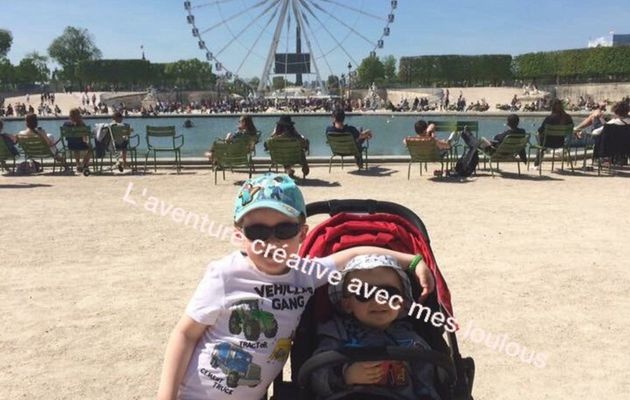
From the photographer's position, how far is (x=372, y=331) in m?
2.15

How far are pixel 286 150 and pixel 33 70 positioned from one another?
10862cm

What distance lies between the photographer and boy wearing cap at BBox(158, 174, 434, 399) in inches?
80.5

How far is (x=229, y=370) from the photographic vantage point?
2.05 metres

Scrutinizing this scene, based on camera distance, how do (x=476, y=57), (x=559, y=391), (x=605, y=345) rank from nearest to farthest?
1. (x=559, y=391)
2. (x=605, y=345)
3. (x=476, y=57)

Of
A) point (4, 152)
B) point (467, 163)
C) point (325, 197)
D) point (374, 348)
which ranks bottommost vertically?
point (325, 197)

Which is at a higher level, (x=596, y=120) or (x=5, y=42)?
(x=5, y=42)

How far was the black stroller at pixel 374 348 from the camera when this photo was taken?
1.91 meters

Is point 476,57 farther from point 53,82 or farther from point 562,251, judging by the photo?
point 562,251

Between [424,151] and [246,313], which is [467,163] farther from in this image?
[246,313]

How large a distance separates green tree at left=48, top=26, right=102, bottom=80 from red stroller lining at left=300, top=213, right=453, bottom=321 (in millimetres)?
113235

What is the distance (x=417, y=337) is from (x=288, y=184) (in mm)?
699

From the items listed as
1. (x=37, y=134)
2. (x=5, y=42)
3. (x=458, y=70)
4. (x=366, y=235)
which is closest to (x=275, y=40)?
(x=458, y=70)

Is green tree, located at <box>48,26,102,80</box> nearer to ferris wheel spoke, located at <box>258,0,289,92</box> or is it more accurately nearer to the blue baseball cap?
ferris wheel spoke, located at <box>258,0,289,92</box>

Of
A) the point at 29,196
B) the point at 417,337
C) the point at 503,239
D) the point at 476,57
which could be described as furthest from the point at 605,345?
the point at 476,57
